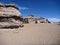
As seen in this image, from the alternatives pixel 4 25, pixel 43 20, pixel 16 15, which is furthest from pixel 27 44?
pixel 43 20

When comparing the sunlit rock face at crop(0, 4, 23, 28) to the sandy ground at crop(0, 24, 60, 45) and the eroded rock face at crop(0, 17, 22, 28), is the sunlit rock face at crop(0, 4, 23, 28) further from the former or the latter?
the sandy ground at crop(0, 24, 60, 45)

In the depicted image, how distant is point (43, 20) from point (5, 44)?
23756mm

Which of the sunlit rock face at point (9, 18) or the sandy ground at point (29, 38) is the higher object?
the sunlit rock face at point (9, 18)

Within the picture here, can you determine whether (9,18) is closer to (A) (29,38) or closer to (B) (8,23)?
(B) (8,23)

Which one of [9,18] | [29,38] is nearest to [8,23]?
[9,18]

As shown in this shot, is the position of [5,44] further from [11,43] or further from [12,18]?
[12,18]

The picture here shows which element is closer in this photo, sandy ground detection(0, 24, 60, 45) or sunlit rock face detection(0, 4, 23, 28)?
sandy ground detection(0, 24, 60, 45)

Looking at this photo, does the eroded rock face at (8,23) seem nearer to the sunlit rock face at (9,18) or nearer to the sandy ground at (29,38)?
the sunlit rock face at (9,18)

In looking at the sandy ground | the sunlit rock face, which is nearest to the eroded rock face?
the sunlit rock face

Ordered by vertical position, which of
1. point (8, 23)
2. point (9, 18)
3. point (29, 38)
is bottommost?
point (29, 38)

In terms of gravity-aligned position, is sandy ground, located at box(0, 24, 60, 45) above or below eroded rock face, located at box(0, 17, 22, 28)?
below

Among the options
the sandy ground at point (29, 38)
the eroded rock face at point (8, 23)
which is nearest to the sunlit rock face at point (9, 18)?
the eroded rock face at point (8, 23)

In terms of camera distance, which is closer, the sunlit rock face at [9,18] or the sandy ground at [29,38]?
the sandy ground at [29,38]

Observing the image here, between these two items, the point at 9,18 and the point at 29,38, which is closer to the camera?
the point at 29,38
